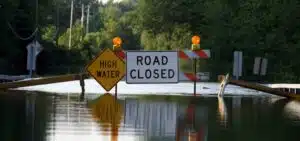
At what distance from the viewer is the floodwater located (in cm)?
1153

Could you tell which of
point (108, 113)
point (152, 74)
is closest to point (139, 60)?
point (152, 74)

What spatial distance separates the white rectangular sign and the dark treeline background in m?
23.2

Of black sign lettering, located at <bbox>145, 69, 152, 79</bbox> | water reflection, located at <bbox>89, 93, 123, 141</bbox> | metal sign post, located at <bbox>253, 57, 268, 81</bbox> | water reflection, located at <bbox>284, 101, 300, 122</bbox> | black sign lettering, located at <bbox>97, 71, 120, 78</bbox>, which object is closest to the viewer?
water reflection, located at <bbox>89, 93, 123, 141</bbox>

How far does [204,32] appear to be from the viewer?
62219 millimetres

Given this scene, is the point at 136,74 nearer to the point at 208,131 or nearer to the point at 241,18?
the point at 208,131

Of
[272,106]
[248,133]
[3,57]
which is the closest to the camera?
[248,133]

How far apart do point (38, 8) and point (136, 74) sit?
41502mm

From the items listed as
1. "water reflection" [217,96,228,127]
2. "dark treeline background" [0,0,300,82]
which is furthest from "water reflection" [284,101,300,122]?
"dark treeline background" [0,0,300,82]

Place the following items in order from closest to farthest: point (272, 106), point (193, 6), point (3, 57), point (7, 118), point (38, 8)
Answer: point (7, 118) → point (272, 106) → point (3, 57) → point (38, 8) → point (193, 6)

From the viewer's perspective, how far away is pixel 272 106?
19.0m

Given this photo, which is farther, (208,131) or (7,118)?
(7,118)

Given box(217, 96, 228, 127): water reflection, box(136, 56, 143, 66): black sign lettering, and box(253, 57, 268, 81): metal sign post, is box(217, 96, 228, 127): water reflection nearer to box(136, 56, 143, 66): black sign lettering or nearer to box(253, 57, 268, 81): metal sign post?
box(136, 56, 143, 66): black sign lettering

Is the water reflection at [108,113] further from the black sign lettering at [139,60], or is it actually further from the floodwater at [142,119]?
the black sign lettering at [139,60]

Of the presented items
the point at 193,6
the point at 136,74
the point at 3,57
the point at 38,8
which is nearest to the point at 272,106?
the point at 136,74
